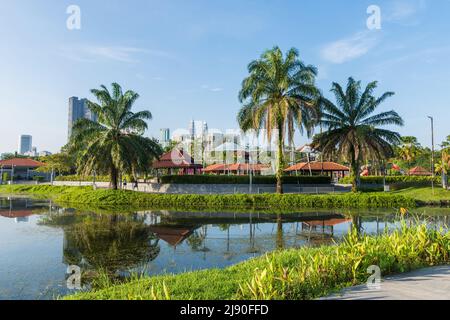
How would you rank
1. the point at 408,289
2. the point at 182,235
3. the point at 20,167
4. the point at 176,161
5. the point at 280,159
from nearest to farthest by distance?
the point at 408,289
the point at 182,235
the point at 280,159
the point at 176,161
the point at 20,167

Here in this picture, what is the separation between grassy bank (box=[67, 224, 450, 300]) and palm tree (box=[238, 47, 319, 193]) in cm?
1936

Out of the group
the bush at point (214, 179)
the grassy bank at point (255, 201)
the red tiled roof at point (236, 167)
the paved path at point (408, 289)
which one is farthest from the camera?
the red tiled roof at point (236, 167)

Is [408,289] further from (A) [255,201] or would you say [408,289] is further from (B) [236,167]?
(B) [236,167]

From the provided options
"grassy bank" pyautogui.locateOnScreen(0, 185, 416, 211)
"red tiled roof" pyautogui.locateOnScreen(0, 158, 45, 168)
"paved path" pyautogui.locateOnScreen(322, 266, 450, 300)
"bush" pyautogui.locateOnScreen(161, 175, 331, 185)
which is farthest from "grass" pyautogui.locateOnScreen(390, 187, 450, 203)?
"red tiled roof" pyautogui.locateOnScreen(0, 158, 45, 168)

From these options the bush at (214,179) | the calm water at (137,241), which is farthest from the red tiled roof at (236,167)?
the calm water at (137,241)

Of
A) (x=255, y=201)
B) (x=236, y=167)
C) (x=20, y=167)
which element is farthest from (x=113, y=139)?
(x=20, y=167)

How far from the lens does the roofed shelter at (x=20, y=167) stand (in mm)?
71438

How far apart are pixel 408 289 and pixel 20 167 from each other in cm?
8535

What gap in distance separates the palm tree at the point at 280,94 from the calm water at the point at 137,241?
8.34 metres

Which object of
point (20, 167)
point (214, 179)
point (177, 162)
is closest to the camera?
point (214, 179)

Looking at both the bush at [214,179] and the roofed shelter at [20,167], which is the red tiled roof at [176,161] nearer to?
the bush at [214,179]

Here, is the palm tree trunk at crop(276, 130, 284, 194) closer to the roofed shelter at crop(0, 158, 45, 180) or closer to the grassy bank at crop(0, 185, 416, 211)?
the grassy bank at crop(0, 185, 416, 211)

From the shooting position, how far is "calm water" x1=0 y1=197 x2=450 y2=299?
349 inches

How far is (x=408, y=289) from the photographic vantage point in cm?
571
